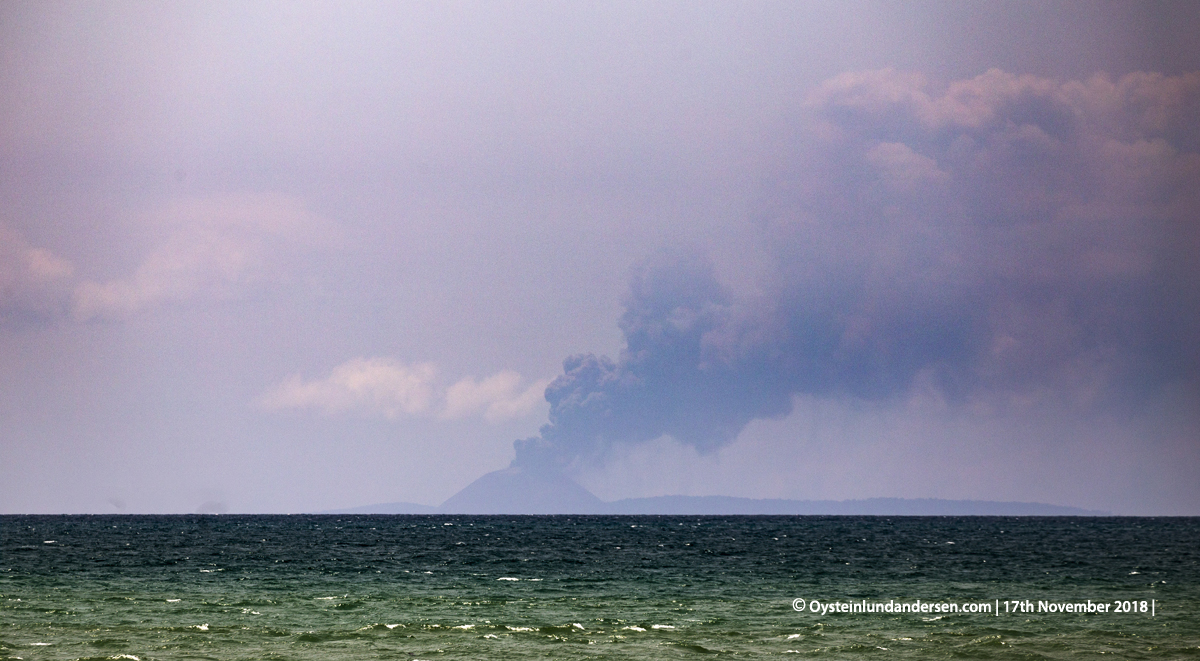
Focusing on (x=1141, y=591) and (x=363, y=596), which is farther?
(x=1141, y=591)

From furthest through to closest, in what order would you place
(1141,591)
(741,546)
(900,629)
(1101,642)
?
(741,546), (1141,591), (900,629), (1101,642)

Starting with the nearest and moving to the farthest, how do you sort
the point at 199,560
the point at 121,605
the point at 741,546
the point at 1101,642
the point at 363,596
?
the point at 1101,642
the point at 121,605
the point at 363,596
the point at 199,560
the point at 741,546

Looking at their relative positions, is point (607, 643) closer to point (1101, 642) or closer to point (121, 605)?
point (1101, 642)

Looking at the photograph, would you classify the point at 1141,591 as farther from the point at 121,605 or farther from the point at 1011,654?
the point at 121,605

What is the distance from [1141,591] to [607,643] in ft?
97.4

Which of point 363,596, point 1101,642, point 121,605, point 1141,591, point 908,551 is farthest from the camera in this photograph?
point 908,551

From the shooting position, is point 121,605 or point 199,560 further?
point 199,560

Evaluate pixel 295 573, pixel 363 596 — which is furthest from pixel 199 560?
pixel 363 596

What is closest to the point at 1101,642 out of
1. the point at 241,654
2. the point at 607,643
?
the point at 607,643

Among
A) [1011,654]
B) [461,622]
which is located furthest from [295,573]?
[1011,654]

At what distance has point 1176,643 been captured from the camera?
3291cm

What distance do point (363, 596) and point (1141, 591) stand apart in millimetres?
35285

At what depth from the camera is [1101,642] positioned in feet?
109

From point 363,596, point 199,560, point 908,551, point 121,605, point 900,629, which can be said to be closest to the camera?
point 900,629
